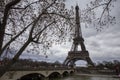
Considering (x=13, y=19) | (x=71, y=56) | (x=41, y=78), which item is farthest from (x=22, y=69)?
(x=71, y=56)

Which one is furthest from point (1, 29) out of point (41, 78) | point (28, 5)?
point (41, 78)

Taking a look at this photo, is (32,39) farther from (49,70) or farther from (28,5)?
(49,70)

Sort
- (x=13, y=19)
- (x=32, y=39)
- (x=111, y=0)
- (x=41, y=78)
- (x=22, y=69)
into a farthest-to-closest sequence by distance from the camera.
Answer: (x=41, y=78)
(x=22, y=69)
(x=13, y=19)
(x=32, y=39)
(x=111, y=0)

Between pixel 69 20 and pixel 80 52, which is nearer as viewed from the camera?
pixel 69 20

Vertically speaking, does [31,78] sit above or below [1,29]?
below

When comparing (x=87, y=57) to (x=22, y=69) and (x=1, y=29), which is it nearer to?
(x=22, y=69)

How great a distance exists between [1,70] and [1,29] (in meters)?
1.51

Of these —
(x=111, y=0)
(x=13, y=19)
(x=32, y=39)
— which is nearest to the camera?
(x=111, y=0)

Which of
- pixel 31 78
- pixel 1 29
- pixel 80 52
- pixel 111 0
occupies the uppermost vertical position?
pixel 80 52

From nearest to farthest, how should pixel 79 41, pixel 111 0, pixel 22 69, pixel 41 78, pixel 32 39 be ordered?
1. pixel 111 0
2. pixel 32 39
3. pixel 22 69
4. pixel 41 78
5. pixel 79 41

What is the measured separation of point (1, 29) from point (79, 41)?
76.3 m

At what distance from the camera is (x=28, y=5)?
8.39 m

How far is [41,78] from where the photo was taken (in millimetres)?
49875

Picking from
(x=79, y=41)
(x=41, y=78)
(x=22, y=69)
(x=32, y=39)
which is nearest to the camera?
(x=32, y=39)
